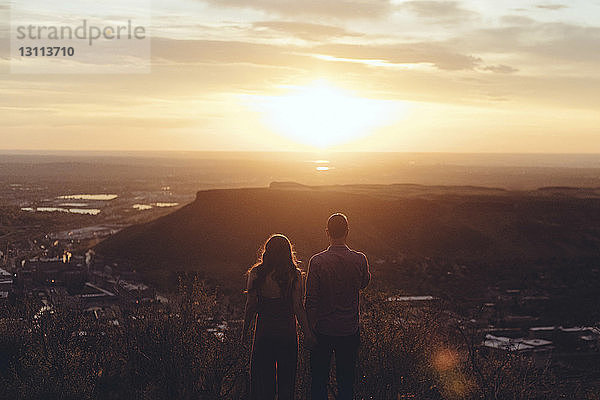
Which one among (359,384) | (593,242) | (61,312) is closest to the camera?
(359,384)

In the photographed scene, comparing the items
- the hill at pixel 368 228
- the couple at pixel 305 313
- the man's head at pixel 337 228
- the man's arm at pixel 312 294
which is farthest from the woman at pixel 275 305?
the hill at pixel 368 228

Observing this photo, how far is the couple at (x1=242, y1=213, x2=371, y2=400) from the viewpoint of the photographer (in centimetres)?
692

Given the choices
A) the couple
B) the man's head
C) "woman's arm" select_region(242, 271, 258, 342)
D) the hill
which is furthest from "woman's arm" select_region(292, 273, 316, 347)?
the hill

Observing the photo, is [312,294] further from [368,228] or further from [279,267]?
[368,228]

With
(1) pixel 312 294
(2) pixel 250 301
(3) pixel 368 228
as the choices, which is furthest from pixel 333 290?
(3) pixel 368 228

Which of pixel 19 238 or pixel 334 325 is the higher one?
pixel 334 325

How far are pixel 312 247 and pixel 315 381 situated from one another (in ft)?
138

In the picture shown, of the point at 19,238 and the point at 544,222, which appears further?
the point at 19,238

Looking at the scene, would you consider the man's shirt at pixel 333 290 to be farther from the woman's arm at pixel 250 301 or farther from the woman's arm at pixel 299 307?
the woman's arm at pixel 250 301

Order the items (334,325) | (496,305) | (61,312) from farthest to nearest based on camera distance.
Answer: (496,305) < (61,312) < (334,325)

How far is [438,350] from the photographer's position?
1145 centimetres

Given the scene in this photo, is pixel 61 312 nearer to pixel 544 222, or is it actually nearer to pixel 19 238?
pixel 544 222

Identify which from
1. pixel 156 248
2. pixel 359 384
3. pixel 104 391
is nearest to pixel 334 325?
pixel 359 384

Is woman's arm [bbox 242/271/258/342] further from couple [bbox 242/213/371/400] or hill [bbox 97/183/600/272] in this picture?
hill [bbox 97/183/600/272]
